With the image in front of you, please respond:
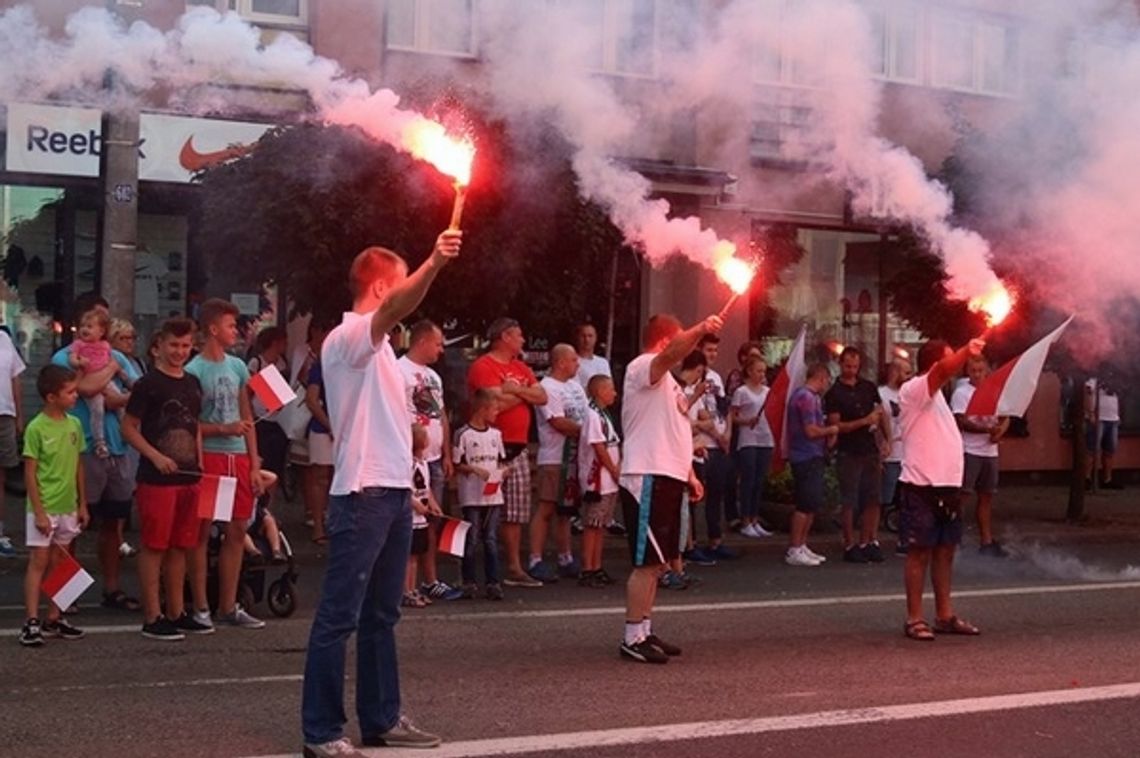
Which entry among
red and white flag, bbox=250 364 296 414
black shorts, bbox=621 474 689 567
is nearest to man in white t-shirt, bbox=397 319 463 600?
red and white flag, bbox=250 364 296 414

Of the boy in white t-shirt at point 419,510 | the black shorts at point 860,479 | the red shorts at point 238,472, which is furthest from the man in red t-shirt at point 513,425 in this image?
the black shorts at point 860,479

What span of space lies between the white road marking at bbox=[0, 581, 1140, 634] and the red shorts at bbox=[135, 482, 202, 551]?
1.88 ft

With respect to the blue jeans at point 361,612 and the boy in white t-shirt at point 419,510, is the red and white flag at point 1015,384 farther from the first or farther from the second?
the blue jeans at point 361,612

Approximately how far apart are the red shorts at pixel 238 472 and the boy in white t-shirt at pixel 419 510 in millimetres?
1082

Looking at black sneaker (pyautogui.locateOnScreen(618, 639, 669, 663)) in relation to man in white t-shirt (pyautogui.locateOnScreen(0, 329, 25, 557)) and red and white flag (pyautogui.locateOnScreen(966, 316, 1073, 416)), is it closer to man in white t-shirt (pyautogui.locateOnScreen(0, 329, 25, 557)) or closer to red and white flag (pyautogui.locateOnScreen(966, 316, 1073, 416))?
red and white flag (pyautogui.locateOnScreen(966, 316, 1073, 416))

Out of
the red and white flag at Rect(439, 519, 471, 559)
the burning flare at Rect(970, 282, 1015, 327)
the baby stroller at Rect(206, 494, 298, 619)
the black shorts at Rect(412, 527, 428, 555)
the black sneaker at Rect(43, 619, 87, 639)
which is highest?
the burning flare at Rect(970, 282, 1015, 327)

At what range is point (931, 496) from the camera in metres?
8.73

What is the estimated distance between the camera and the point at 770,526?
555 inches

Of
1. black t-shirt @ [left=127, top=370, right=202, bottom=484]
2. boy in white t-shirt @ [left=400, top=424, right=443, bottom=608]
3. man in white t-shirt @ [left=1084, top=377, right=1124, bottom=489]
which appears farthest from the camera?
man in white t-shirt @ [left=1084, top=377, right=1124, bottom=489]

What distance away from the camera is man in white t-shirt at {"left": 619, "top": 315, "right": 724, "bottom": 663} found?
306 inches

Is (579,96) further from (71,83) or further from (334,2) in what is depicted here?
(71,83)

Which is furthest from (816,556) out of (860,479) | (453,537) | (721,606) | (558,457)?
(453,537)

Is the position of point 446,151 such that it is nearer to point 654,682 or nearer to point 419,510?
point 654,682

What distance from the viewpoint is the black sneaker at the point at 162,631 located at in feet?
26.8
